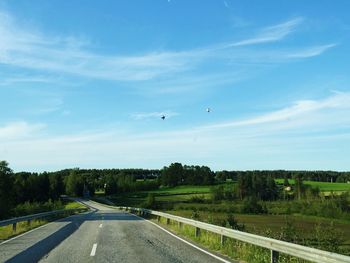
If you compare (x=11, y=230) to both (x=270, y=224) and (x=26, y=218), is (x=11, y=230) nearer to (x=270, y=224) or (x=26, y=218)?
(x=26, y=218)

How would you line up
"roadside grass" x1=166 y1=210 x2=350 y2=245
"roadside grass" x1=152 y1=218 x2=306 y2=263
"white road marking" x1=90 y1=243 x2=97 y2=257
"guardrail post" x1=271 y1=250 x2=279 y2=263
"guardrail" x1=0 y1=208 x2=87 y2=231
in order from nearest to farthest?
1. "guardrail post" x1=271 y1=250 x2=279 y2=263
2. "roadside grass" x1=152 y1=218 x2=306 y2=263
3. "white road marking" x1=90 y1=243 x2=97 y2=257
4. "guardrail" x1=0 y1=208 x2=87 y2=231
5. "roadside grass" x1=166 y1=210 x2=350 y2=245

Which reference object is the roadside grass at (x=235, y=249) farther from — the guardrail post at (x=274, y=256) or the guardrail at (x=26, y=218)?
the guardrail at (x=26, y=218)

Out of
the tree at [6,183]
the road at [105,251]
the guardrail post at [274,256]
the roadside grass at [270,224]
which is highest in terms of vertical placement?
the tree at [6,183]

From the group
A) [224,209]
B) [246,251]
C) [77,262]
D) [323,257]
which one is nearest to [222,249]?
[246,251]

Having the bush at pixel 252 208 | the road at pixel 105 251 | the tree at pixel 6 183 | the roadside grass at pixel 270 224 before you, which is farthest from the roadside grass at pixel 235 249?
the bush at pixel 252 208

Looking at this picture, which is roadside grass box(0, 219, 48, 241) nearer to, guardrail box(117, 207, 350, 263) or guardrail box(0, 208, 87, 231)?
guardrail box(0, 208, 87, 231)

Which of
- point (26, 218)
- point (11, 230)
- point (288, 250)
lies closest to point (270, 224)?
point (26, 218)

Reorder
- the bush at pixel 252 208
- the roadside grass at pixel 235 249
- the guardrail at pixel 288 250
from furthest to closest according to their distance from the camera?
the bush at pixel 252 208 → the roadside grass at pixel 235 249 → the guardrail at pixel 288 250

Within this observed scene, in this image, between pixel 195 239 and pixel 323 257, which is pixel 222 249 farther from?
pixel 323 257

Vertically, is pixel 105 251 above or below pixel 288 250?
below

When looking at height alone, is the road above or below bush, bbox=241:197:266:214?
above

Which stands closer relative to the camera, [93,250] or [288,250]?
[288,250]

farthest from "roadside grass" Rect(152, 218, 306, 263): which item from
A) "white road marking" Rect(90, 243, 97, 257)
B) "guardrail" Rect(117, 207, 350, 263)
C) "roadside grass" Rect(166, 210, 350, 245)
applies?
"roadside grass" Rect(166, 210, 350, 245)

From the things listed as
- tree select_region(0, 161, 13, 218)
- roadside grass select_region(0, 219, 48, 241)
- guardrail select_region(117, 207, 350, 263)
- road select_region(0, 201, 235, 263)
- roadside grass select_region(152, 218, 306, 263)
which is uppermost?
tree select_region(0, 161, 13, 218)
